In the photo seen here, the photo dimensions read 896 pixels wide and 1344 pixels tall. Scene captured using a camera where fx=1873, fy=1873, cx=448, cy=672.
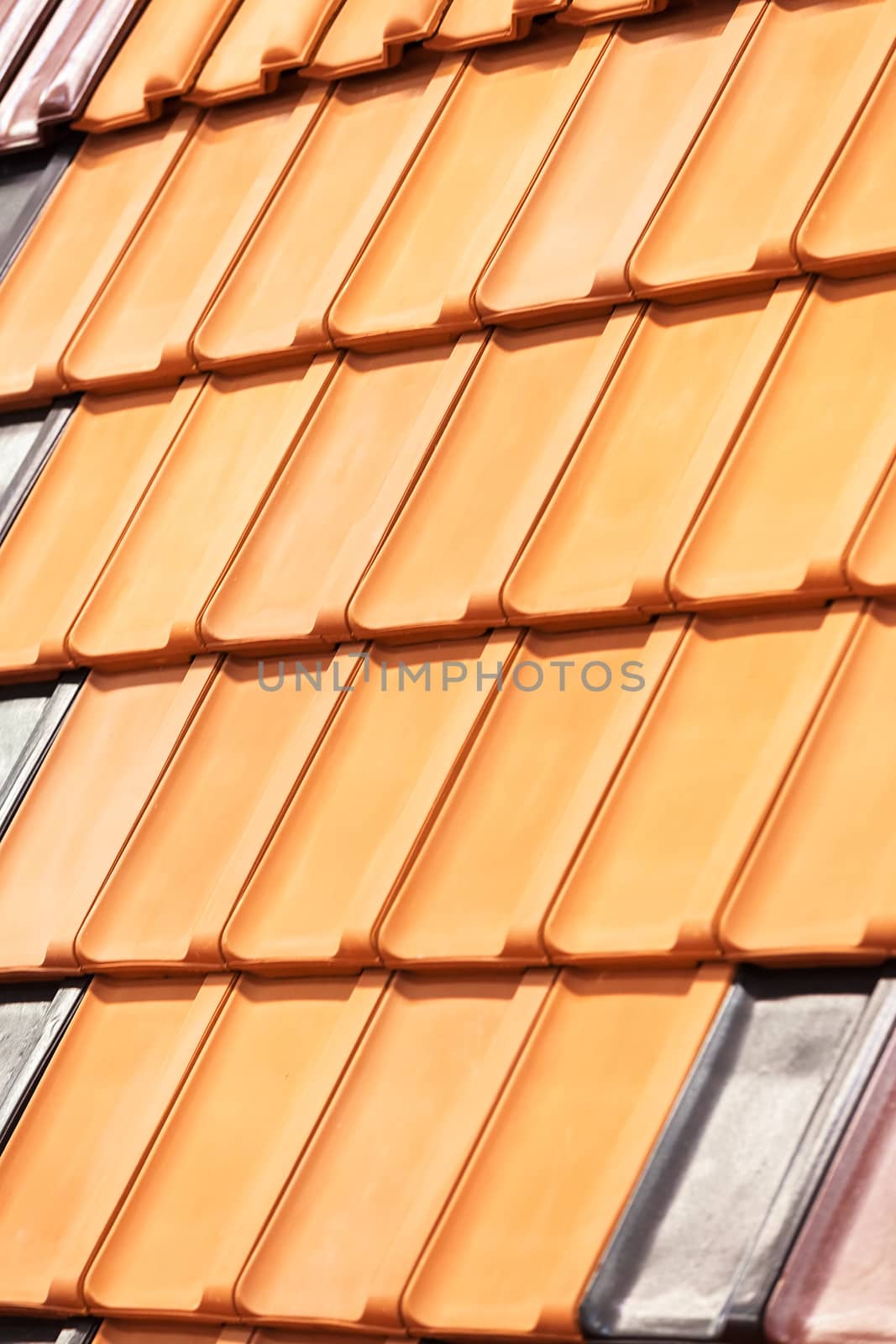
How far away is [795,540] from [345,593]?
0.72 m

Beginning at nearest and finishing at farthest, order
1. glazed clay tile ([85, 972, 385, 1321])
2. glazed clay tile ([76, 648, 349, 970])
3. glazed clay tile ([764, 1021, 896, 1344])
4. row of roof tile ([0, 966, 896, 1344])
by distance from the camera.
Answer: glazed clay tile ([764, 1021, 896, 1344]) < row of roof tile ([0, 966, 896, 1344]) < glazed clay tile ([85, 972, 385, 1321]) < glazed clay tile ([76, 648, 349, 970])

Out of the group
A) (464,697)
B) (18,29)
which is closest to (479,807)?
(464,697)

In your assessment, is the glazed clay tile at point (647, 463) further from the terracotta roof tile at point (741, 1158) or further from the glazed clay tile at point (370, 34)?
the glazed clay tile at point (370, 34)

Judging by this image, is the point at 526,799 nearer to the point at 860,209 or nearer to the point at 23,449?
the point at 860,209

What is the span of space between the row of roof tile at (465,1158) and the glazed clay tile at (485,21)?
1.68m

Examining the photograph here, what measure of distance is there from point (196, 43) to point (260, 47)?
0.57ft

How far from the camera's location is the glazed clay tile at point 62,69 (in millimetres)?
3699

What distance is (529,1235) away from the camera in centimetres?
223

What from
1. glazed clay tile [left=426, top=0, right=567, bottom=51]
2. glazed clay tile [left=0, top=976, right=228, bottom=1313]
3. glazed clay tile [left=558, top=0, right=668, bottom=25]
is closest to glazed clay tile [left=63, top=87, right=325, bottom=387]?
glazed clay tile [left=426, top=0, right=567, bottom=51]

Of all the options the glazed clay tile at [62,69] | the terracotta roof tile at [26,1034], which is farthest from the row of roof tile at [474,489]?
the glazed clay tile at [62,69]

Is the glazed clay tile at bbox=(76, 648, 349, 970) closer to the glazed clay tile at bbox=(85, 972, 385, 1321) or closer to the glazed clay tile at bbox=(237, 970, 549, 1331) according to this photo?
the glazed clay tile at bbox=(85, 972, 385, 1321)

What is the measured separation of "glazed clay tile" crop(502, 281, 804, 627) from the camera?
103 inches

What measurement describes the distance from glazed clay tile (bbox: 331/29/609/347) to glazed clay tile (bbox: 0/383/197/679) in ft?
1.30

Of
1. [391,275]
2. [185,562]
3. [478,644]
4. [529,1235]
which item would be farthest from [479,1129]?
[391,275]
